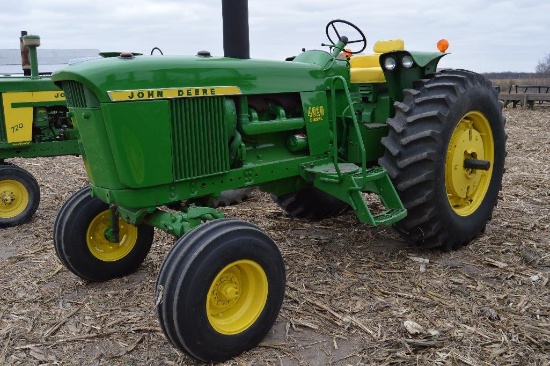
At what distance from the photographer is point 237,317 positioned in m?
2.98

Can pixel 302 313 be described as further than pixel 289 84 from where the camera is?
No

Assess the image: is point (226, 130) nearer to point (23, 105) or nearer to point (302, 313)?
point (302, 313)

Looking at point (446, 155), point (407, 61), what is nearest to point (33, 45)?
point (407, 61)

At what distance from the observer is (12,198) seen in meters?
5.73

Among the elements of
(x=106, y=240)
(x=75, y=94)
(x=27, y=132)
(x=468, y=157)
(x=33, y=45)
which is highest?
→ (x=33, y=45)

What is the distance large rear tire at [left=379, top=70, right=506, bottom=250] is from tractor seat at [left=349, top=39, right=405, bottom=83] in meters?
0.42

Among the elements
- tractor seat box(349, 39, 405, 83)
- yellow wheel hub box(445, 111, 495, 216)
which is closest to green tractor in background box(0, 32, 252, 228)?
tractor seat box(349, 39, 405, 83)

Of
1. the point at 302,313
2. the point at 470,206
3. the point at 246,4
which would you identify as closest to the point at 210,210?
the point at 302,313

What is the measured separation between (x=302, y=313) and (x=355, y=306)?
0.35m

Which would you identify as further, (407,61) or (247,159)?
(407,61)

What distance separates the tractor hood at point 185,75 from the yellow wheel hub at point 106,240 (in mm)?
1120

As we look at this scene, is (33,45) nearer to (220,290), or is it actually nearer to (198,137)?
(198,137)

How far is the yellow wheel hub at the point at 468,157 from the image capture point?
4.28 m

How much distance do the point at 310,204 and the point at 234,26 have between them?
1983mm
